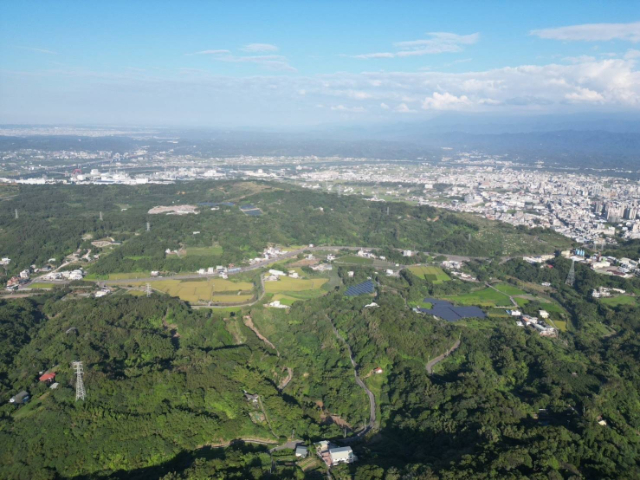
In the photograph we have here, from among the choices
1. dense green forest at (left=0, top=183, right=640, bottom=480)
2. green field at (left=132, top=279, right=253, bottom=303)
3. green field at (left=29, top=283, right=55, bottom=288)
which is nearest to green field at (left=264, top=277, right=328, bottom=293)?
dense green forest at (left=0, top=183, right=640, bottom=480)

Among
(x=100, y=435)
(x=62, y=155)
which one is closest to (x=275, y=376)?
(x=100, y=435)

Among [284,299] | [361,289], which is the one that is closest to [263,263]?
[284,299]

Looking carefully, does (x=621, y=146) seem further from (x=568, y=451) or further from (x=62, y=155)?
(x=568, y=451)

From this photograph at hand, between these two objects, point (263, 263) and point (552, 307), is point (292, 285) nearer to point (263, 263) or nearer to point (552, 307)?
point (263, 263)

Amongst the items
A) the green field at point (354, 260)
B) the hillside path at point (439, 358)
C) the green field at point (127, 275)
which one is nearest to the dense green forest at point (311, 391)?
the hillside path at point (439, 358)

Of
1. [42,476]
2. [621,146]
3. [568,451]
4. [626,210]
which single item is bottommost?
[42,476]

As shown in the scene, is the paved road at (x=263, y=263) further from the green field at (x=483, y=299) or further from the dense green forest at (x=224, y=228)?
the green field at (x=483, y=299)
